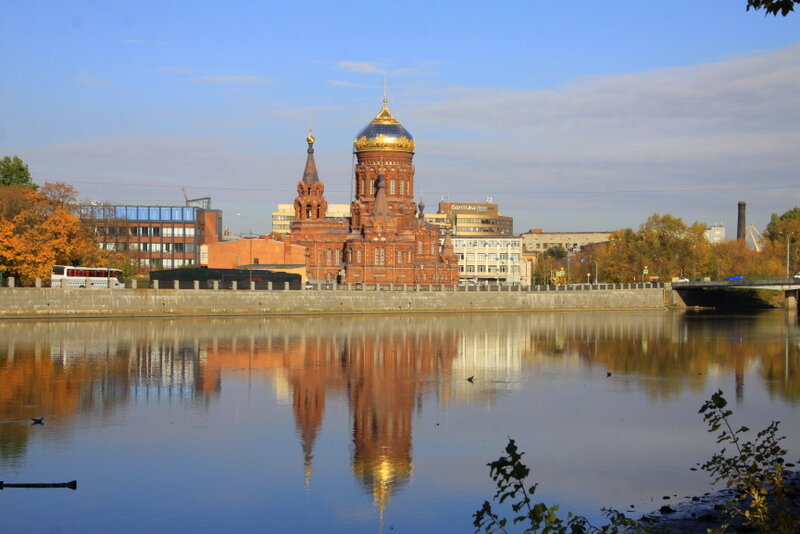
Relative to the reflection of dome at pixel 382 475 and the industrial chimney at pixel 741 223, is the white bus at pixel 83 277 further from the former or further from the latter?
the industrial chimney at pixel 741 223

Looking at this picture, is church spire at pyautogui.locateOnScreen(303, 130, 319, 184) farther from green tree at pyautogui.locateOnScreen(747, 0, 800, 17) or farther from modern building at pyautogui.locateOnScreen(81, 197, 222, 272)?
green tree at pyautogui.locateOnScreen(747, 0, 800, 17)

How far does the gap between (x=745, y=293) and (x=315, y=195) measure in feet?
157

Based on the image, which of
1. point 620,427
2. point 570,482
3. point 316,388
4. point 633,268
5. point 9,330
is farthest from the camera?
point 633,268

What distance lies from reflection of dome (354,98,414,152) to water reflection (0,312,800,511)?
3336 cm

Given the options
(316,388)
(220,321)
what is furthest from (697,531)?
(220,321)

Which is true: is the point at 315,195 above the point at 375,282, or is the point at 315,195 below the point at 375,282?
above

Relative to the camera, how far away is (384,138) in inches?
4363

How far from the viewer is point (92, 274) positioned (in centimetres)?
8000

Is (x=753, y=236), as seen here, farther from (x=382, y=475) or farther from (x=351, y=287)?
(x=382, y=475)

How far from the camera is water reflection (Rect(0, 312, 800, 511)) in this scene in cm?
3306

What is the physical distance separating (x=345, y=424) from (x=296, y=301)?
5431 cm

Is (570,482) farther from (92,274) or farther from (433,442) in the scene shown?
(92,274)

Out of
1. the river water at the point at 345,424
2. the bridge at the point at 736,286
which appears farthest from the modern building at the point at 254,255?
the bridge at the point at 736,286

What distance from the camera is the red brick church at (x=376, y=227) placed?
10612 cm
